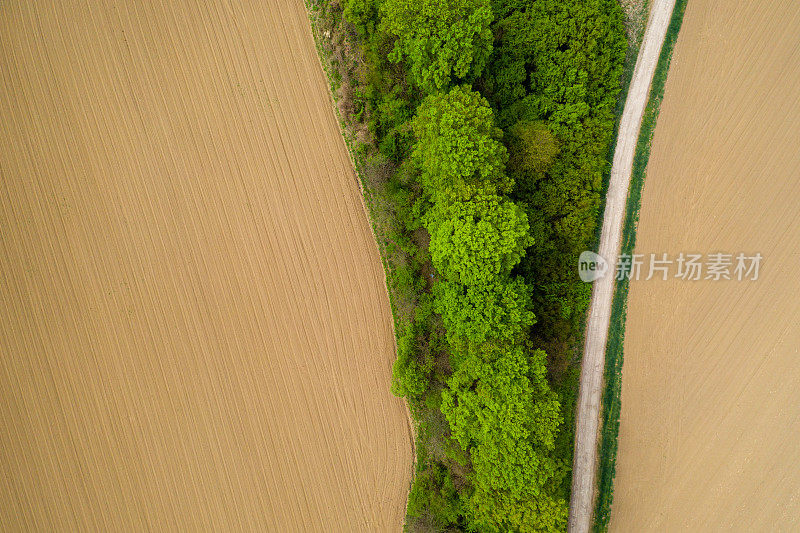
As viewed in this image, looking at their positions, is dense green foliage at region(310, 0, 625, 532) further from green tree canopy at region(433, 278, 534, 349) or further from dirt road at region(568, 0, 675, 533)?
dirt road at region(568, 0, 675, 533)

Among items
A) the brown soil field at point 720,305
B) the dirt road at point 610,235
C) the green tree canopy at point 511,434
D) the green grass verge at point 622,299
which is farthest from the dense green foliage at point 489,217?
the brown soil field at point 720,305

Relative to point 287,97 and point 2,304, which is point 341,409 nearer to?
point 287,97

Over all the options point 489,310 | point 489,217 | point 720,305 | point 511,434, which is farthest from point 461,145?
point 720,305

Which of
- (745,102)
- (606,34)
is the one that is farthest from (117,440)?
(745,102)

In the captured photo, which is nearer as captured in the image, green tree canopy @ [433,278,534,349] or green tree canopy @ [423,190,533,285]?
green tree canopy @ [423,190,533,285]
